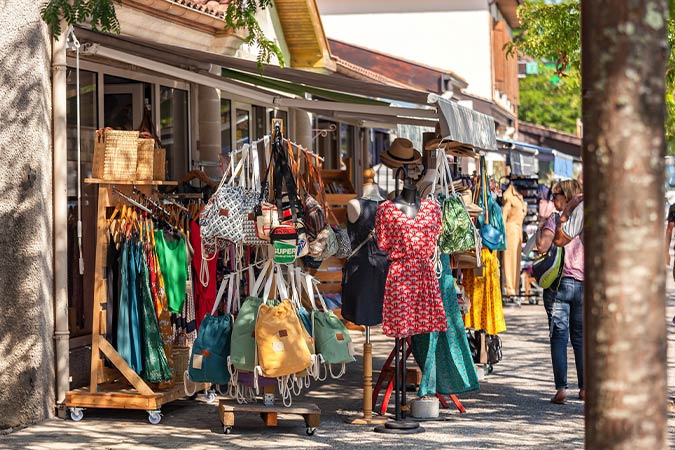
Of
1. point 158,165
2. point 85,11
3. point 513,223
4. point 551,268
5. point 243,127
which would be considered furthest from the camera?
point 513,223

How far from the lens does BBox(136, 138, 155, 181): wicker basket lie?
8617mm

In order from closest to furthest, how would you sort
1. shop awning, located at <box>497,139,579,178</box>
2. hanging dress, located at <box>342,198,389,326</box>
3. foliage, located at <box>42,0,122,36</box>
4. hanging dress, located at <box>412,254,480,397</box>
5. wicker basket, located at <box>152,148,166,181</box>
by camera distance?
foliage, located at <box>42,0,122,36</box> < hanging dress, located at <box>342,198,389,326</box> < hanging dress, located at <box>412,254,480,397</box> < wicker basket, located at <box>152,148,166,181</box> < shop awning, located at <box>497,139,579,178</box>

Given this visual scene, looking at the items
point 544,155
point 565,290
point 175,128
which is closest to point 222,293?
point 565,290

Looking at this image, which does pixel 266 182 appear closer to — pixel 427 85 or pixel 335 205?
pixel 335 205

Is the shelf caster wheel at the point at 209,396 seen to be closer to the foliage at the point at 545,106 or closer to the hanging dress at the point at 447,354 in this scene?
the hanging dress at the point at 447,354

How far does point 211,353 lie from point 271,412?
1.77 ft

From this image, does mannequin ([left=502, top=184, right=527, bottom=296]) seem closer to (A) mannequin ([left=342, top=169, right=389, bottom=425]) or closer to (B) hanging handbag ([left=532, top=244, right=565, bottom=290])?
(B) hanging handbag ([left=532, top=244, right=565, bottom=290])

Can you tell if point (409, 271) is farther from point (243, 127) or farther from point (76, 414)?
point (243, 127)

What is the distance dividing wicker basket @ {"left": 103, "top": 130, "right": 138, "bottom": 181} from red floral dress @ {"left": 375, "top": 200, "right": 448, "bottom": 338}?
5.71 feet

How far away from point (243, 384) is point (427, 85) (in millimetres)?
14607

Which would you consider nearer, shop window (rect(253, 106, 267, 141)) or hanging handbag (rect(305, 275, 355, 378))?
hanging handbag (rect(305, 275, 355, 378))

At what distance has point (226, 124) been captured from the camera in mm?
13312

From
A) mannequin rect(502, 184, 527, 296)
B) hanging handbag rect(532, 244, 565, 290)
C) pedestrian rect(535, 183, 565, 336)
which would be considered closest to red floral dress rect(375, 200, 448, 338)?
hanging handbag rect(532, 244, 565, 290)

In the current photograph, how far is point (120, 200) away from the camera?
8.63 m
